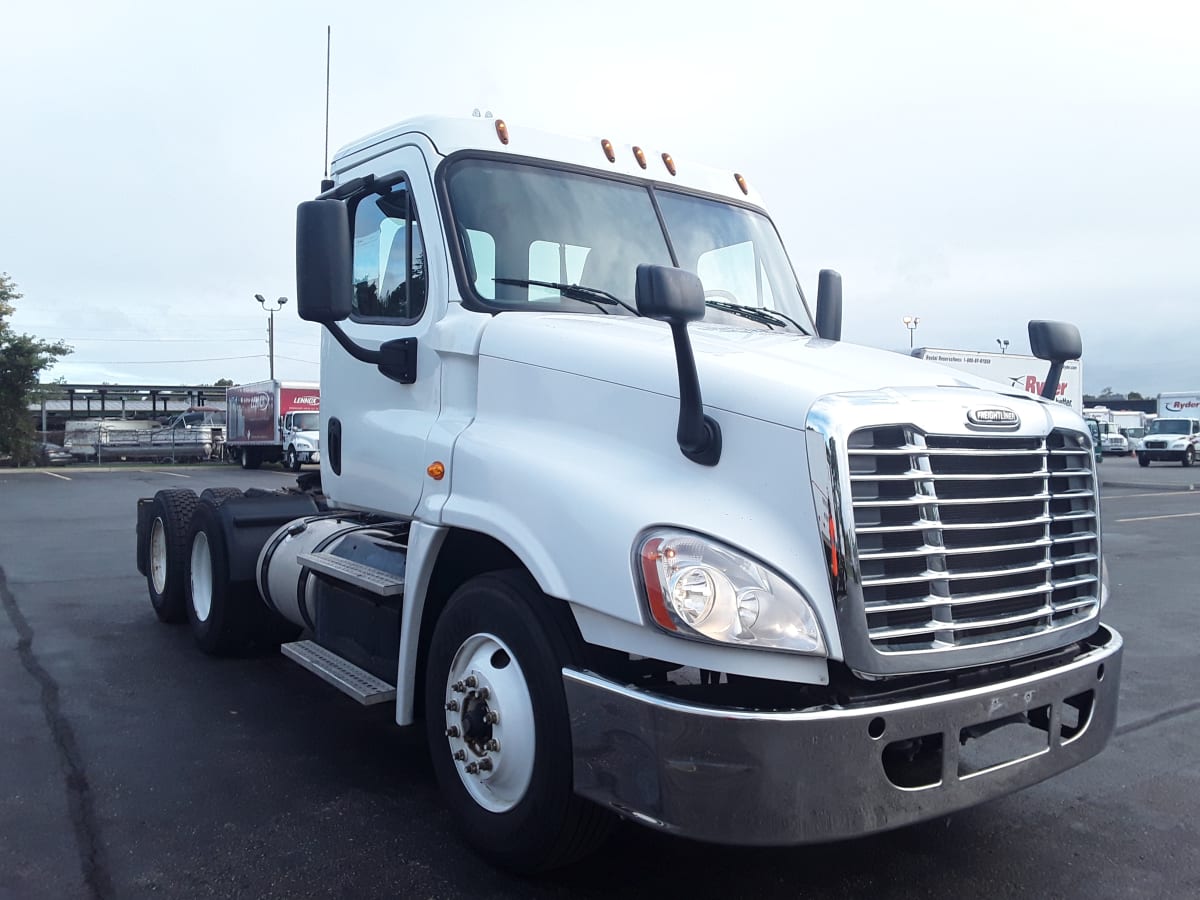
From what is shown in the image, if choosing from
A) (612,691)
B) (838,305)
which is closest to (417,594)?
(612,691)

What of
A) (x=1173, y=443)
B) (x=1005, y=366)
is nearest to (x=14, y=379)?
(x=1005, y=366)

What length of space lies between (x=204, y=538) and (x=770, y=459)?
15.7ft

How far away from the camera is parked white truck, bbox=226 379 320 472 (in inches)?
1227

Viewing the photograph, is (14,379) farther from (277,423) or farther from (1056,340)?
(1056,340)

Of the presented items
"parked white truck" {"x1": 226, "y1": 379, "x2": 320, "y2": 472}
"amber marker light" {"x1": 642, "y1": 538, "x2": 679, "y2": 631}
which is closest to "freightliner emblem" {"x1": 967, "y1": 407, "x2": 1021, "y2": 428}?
"amber marker light" {"x1": 642, "y1": 538, "x2": 679, "y2": 631}

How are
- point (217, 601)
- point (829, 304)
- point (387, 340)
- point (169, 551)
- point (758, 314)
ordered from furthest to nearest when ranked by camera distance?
point (169, 551)
point (217, 601)
point (829, 304)
point (758, 314)
point (387, 340)

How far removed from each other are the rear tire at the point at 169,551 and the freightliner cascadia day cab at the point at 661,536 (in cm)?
289

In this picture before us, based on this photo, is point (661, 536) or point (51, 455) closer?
point (661, 536)

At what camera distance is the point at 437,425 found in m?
3.97

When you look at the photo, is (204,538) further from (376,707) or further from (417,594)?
(417,594)

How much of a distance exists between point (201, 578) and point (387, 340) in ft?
10.4

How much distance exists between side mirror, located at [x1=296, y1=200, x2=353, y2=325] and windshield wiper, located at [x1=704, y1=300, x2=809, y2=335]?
1.54 metres

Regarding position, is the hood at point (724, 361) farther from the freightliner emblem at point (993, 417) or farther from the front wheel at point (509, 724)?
the front wheel at point (509, 724)

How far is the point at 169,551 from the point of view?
23.0ft
